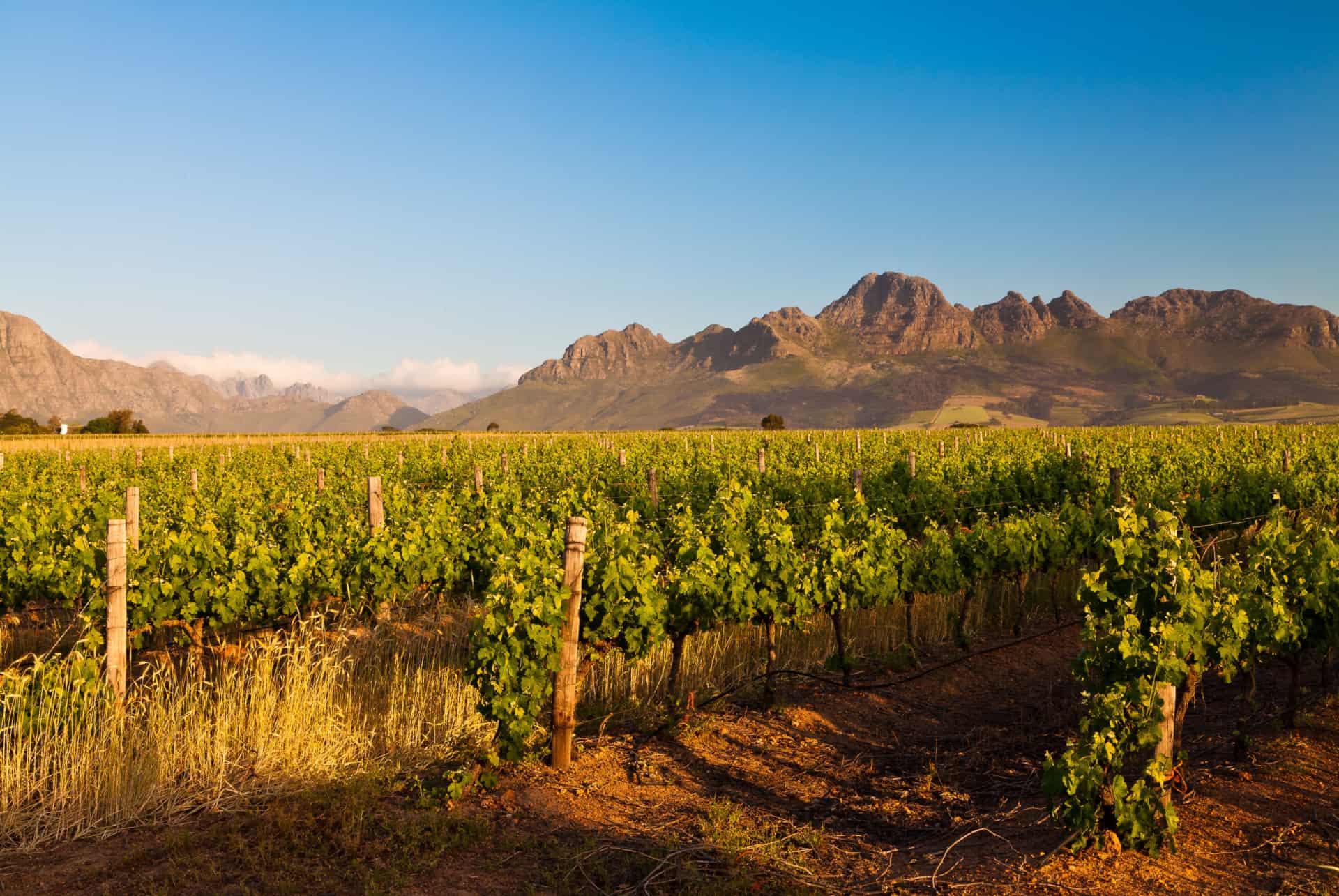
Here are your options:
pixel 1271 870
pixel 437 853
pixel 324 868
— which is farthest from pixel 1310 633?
pixel 324 868

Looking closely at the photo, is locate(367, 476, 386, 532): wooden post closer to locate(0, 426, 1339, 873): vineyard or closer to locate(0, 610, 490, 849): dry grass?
locate(0, 426, 1339, 873): vineyard

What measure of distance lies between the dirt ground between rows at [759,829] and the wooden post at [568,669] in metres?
0.20

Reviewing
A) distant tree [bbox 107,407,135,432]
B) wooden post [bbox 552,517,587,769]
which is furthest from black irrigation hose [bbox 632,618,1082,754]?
distant tree [bbox 107,407,135,432]

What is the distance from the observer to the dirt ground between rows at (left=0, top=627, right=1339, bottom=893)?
4.50 meters

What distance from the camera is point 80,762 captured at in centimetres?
536

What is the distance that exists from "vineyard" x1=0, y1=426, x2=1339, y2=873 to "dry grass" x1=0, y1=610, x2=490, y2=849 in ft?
0.42

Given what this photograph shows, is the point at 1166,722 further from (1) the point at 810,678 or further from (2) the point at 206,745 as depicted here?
(2) the point at 206,745

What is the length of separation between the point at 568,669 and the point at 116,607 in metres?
Result: 3.68

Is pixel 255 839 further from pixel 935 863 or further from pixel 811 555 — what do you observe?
pixel 811 555

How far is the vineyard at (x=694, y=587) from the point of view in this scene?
496cm

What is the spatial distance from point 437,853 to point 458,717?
6.02ft

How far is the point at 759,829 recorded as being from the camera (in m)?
5.16

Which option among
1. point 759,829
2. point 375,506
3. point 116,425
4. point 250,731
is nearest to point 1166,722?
point 759,829

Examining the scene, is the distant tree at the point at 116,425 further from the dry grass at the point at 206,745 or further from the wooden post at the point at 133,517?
the dry grass at the point at 206,745
